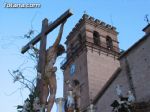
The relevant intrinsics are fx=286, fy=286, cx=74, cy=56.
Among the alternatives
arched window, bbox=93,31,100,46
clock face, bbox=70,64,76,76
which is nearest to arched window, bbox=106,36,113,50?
arched window, bbox=93,31,100,46

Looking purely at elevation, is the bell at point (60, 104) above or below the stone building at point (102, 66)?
below

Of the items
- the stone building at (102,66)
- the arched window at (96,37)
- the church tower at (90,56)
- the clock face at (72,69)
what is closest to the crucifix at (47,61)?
the stone building at (102,66)

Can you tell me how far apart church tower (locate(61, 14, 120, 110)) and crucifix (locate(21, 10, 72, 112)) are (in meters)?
21.8

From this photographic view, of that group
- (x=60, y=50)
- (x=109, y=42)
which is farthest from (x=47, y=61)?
(x=109, y=42)

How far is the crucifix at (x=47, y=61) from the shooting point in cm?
518

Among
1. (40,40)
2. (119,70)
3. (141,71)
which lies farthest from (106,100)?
(40,40)

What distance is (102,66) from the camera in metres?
32.0

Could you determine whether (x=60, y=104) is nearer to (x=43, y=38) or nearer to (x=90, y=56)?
(x=43, y=38)

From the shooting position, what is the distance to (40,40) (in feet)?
21.1

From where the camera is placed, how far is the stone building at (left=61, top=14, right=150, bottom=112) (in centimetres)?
1903

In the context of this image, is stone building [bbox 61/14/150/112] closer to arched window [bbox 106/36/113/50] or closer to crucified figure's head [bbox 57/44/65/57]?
arched window [bbox 106/36/113/50]

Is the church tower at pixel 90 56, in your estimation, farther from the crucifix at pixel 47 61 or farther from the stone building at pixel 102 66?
the crucifix at pixel 47 61

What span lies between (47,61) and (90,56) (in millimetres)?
25638

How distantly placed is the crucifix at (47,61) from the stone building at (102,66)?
11926mm
